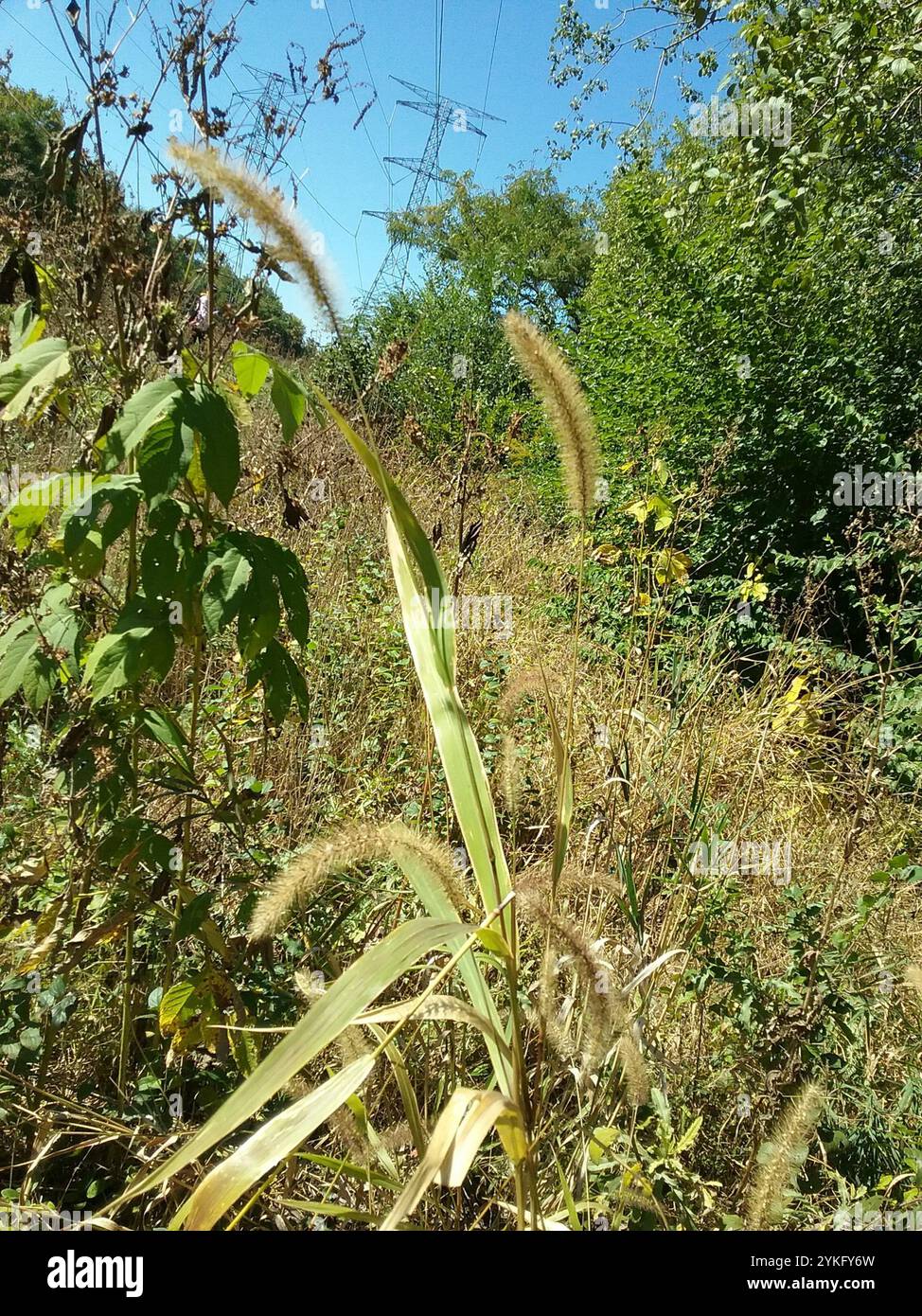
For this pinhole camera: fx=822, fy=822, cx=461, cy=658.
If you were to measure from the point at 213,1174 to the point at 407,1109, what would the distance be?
398mm

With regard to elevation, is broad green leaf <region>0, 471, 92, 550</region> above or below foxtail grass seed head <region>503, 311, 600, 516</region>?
below

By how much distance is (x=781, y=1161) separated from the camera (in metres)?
1.16

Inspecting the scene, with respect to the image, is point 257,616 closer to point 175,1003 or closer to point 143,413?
point 143,413

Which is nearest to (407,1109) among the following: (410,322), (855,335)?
(855,335)

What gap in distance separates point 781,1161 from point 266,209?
1.52 metres

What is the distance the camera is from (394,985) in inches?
72.3

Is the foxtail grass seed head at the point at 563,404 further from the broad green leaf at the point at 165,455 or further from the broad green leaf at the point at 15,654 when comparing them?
the broad green leaf at the point at 15,654

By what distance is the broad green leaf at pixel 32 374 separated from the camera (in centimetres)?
122

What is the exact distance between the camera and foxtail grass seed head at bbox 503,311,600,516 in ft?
4.07

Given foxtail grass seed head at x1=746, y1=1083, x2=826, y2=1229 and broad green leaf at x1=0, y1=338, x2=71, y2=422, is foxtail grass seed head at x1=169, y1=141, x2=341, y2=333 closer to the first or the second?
broad green leaf at x1=0, y1=338, x2=71, y2=422

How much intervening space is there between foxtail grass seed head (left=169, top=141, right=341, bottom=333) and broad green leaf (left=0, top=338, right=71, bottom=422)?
0.34m

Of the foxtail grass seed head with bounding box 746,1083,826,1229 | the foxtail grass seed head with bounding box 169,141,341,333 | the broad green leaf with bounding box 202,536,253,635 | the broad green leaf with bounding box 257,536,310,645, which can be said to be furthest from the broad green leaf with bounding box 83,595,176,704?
the foxtail grass seed head with bounding box 746,1083,826,1229

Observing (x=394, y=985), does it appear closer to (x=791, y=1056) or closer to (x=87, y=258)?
(x=791, y=1056)

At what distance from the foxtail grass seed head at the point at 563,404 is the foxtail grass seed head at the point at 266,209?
0.28 m
